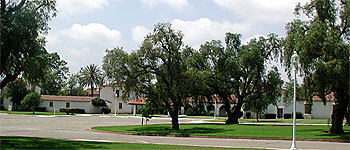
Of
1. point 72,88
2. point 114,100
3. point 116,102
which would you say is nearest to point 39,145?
point 116,102

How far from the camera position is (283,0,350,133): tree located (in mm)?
22953

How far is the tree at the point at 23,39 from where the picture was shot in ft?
54.4

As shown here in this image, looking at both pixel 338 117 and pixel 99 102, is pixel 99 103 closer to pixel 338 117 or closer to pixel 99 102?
pixel 99 102

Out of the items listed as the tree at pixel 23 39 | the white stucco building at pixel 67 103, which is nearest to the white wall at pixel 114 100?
the white stucco building at pixel 67 103

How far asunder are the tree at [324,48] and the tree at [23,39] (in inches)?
667

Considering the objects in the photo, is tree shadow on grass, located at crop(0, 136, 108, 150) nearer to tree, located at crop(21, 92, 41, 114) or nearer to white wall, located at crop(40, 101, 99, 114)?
tree, located at crop(21, 92, 41, 114)

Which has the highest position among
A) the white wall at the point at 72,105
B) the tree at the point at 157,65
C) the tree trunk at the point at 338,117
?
the tree at the point at 157,65

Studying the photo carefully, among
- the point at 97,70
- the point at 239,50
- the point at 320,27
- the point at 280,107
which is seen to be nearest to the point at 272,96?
the point at 239,50

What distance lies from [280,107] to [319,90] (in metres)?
46.4

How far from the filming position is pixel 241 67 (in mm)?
41469

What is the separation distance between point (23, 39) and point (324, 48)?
18694 millimetres

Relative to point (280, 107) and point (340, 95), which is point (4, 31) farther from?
point (280, 107)

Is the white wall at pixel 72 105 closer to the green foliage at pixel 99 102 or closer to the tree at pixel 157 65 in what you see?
the green foliage at pixel 99 102

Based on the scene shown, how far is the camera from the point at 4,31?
16156mm
